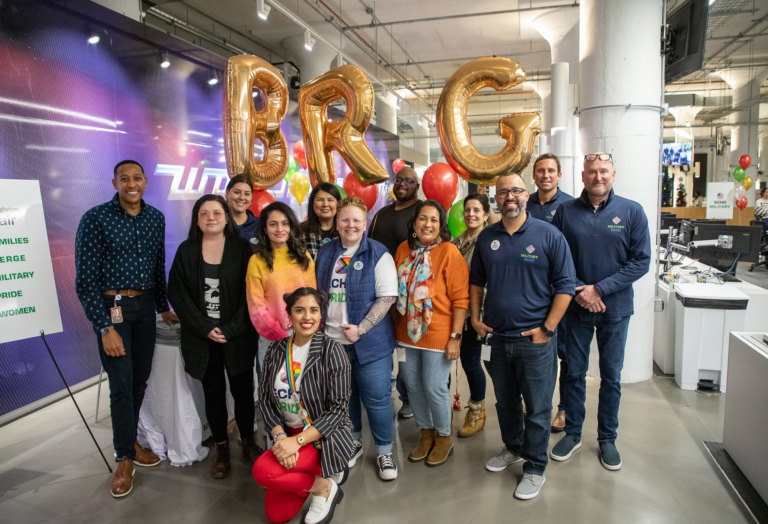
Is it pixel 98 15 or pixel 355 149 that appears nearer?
pixel 355 149

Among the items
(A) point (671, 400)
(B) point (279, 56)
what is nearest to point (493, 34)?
(B) point (279, 56)

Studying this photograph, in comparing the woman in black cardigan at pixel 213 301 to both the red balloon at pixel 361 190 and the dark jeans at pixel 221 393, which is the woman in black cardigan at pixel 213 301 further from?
the red balloon at pixel 361 190

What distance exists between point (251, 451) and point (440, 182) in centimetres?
205

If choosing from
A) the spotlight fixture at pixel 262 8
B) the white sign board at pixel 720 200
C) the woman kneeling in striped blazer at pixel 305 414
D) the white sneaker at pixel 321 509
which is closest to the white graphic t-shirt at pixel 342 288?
the woman kneeling in striped blazer at pixel 305 414

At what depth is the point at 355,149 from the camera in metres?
2.87

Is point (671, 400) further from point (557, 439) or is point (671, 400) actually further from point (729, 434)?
point (557, 439)

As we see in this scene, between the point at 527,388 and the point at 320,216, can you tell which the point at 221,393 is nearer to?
the point at 320,216

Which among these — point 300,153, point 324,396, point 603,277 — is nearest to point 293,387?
point 324,396

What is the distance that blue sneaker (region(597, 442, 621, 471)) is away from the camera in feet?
8.34

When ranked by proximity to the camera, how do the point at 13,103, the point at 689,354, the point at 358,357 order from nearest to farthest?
the point at 358,357 → the point at 13,103 → the point at 689,354

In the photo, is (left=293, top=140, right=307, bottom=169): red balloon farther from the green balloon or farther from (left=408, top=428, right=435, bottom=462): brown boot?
(left=408, top=428, right=435, bottom=462): brown boot

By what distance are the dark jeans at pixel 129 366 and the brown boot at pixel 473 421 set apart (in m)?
1.91

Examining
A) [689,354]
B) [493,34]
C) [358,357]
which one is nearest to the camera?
[358,357]

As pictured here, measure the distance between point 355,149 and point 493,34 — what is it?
819 centimetres
